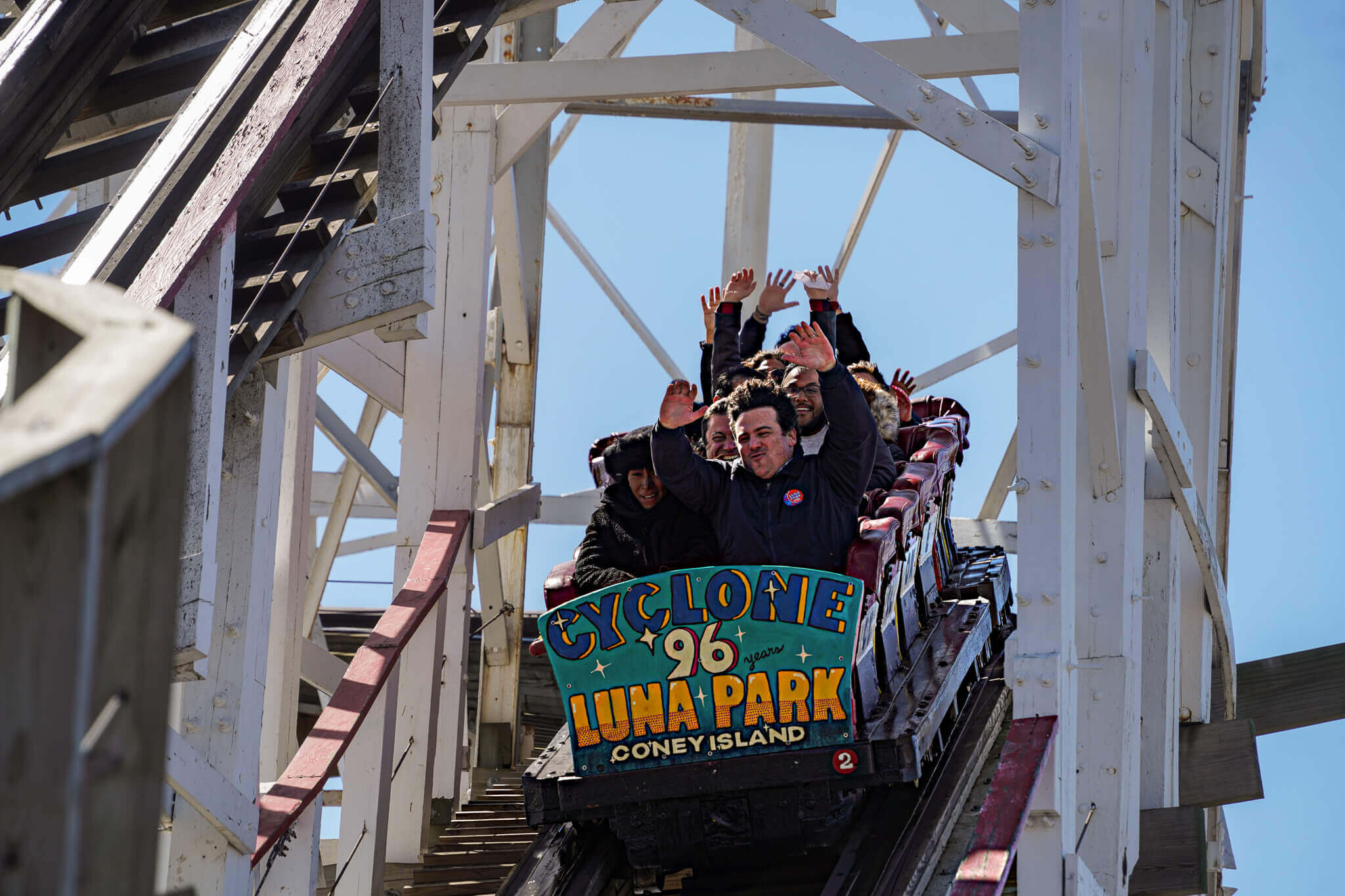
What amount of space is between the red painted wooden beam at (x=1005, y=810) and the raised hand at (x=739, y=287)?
331 centimetres

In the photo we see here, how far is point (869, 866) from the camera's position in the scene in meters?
4.35

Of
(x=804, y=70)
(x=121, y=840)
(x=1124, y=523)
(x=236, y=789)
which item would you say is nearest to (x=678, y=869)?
(x=236, y=789)

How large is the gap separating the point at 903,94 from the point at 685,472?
1378 mm

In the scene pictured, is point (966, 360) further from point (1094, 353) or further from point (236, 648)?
point (236, 648)

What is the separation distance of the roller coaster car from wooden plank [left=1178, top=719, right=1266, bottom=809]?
1954 millimetres

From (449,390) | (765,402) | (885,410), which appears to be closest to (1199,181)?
(885,410)

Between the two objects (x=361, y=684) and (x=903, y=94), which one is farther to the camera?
(x=361, y=684)

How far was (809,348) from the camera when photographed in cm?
452

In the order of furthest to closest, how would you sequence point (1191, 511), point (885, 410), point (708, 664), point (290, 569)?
point (885, 410), point (290, 569), point (1191, 511), point (708, 664)

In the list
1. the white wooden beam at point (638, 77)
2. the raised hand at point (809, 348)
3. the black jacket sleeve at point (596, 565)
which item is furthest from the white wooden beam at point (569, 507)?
the raised hand at point (809, 348)

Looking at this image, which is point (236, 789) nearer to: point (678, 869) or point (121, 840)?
point (678, 869)

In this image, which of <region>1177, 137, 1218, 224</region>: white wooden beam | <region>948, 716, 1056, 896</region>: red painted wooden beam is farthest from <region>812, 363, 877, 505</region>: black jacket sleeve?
<region>1177, 137, 1218, 224</region>: white wooden beam

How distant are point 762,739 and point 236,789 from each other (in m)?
1.48

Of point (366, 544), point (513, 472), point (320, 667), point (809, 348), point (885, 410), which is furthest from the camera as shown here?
point (366, 544)
